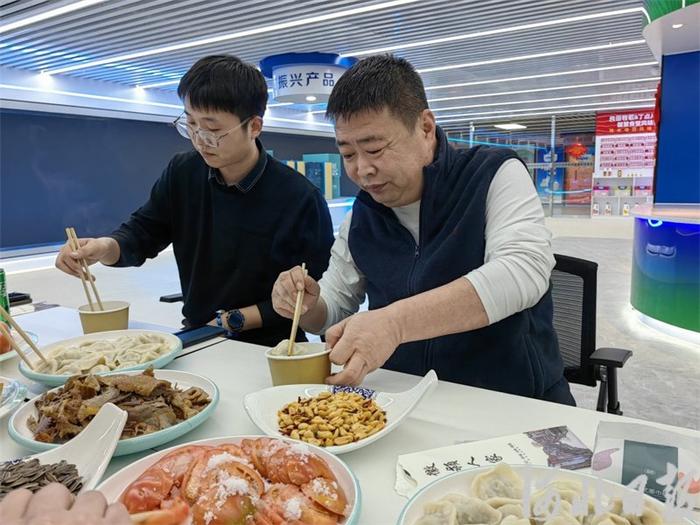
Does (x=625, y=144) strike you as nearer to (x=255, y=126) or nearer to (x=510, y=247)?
(x=255, y=126)

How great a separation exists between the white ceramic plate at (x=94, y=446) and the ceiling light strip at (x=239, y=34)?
6.03 m

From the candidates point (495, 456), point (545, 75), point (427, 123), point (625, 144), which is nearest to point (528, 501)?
point (495, 456)

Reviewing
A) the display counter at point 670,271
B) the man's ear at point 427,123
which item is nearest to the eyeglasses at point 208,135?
the man's ear at point 427,123

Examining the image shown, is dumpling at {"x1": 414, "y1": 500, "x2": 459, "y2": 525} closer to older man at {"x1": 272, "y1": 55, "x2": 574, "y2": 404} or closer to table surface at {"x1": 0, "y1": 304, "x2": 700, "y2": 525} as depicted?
table surface at {"x1": 0, "y1": 304, "x2": 700, "y2": 525}

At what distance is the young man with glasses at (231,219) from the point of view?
1862mm

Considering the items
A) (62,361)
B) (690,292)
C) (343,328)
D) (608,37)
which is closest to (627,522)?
(343,328)

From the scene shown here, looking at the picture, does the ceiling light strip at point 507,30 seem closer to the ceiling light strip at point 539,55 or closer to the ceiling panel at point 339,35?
the ceiling panel at point 339,35

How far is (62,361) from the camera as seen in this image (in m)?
1.37

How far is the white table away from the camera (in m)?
0.88

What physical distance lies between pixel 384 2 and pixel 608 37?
3.60 meters

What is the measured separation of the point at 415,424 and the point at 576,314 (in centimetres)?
105

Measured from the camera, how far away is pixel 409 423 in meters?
1.08

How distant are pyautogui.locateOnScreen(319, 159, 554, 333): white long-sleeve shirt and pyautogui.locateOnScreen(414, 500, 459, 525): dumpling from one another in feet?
1.88

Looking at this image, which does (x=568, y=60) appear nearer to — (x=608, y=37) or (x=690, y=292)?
(x=608, y=37)
